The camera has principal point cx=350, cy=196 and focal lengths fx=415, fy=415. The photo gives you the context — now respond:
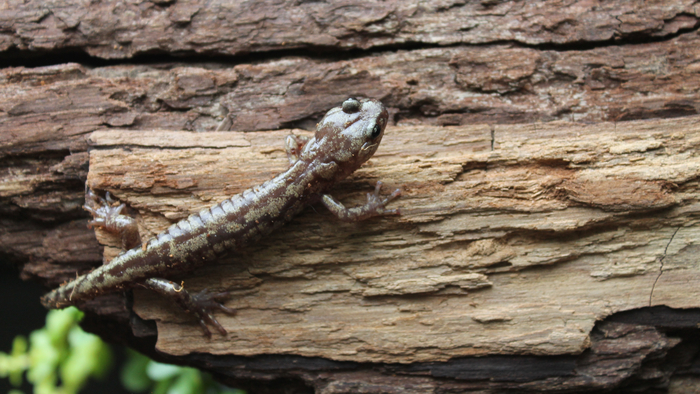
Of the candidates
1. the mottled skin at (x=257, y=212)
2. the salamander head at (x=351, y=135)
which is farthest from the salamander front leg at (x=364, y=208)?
the salamander head at (x=351, y=135)

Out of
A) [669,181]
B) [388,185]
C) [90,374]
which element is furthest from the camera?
[90,374]

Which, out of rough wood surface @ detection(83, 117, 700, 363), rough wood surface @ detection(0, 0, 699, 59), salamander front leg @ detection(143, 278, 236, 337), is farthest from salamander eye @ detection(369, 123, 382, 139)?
salamander front leg @ detection(143, 278, 236, 337)

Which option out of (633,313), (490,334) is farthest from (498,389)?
(633,313)

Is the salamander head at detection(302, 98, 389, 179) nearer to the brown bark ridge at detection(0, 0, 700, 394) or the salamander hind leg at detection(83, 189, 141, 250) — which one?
the brown bark ridge at detection(0, 0, 700, 394)

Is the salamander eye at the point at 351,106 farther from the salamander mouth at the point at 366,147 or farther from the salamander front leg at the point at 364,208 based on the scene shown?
the salamander front leg at the point at 364,208

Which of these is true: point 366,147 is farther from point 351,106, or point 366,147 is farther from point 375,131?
point 351,106

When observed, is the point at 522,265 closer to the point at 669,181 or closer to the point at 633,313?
the point at 633,313

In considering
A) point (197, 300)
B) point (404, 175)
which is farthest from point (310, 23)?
point (197, 300)
